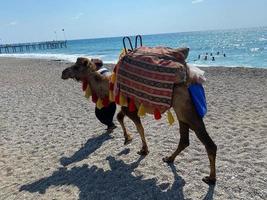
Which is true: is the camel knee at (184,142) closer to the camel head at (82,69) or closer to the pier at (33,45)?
the camel head at (82,69)

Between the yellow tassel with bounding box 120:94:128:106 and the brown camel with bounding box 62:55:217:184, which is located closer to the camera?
the brown camel with bounding box 62:55:217:184

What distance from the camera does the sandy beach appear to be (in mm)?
5605

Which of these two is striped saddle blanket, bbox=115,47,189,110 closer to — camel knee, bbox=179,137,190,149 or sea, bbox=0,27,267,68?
camel knee, bbox=179,137,190,149

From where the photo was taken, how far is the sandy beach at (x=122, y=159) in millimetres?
5605

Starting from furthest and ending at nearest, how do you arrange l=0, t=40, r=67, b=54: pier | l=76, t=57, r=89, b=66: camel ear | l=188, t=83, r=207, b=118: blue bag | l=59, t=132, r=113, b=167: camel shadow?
l=0, t=40, r=67, b=54: pier
l=76, t=57, r=89, b=66: camel ear
l=59, t=132, r=113, b=167: camel shadow
l=188, t=83, r=207, b=118: blue bag

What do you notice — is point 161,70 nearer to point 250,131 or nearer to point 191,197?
point 191,197

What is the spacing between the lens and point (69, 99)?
14.6 meters

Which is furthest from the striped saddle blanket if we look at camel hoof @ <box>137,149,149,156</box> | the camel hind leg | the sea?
the sea

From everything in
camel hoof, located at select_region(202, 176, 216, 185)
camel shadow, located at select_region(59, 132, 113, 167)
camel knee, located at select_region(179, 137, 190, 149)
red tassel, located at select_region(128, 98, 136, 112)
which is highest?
red tassel, located at select_region(128, 98, 136, 112)

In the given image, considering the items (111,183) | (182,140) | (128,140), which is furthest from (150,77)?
(128,140)

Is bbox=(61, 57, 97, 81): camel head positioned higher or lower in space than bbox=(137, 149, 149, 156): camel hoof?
higher

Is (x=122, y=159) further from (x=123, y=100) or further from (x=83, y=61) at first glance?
(x=83, y=61)

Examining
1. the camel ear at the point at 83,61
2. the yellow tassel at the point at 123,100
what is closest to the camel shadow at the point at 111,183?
the yellow tassel at the point at 123,100

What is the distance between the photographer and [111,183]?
5.99 meters
